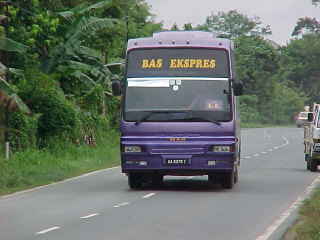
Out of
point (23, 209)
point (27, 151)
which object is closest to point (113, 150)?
point (27, 151)

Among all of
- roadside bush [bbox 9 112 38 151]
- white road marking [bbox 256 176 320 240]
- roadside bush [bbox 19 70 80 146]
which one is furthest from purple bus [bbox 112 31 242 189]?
roadside bush [bbox 19 70 80 146]

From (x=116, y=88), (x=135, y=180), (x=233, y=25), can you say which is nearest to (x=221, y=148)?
(x=135, y=180)

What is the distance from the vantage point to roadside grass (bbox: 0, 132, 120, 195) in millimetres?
23891

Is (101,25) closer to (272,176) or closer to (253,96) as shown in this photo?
(272,176)

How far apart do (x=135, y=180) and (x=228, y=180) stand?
2.00m

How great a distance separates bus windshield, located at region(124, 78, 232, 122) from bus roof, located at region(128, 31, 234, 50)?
2.75 feet

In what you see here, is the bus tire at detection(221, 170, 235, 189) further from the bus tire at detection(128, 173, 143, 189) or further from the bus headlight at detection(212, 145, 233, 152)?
the bus tire at detection(128, 173, 143, 189)

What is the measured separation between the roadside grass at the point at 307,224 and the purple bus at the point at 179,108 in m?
3.60

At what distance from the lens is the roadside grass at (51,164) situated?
23891 millimetres

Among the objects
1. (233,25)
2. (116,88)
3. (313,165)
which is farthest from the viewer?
(233,25)

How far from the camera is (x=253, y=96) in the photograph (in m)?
111

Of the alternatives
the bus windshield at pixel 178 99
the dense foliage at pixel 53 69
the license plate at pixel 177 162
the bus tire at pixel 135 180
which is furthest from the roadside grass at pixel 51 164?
the license plate at pixel 177 162

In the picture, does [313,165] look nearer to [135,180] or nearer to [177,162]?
[135,180]

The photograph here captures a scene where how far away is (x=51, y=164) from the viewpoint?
1145 inches
